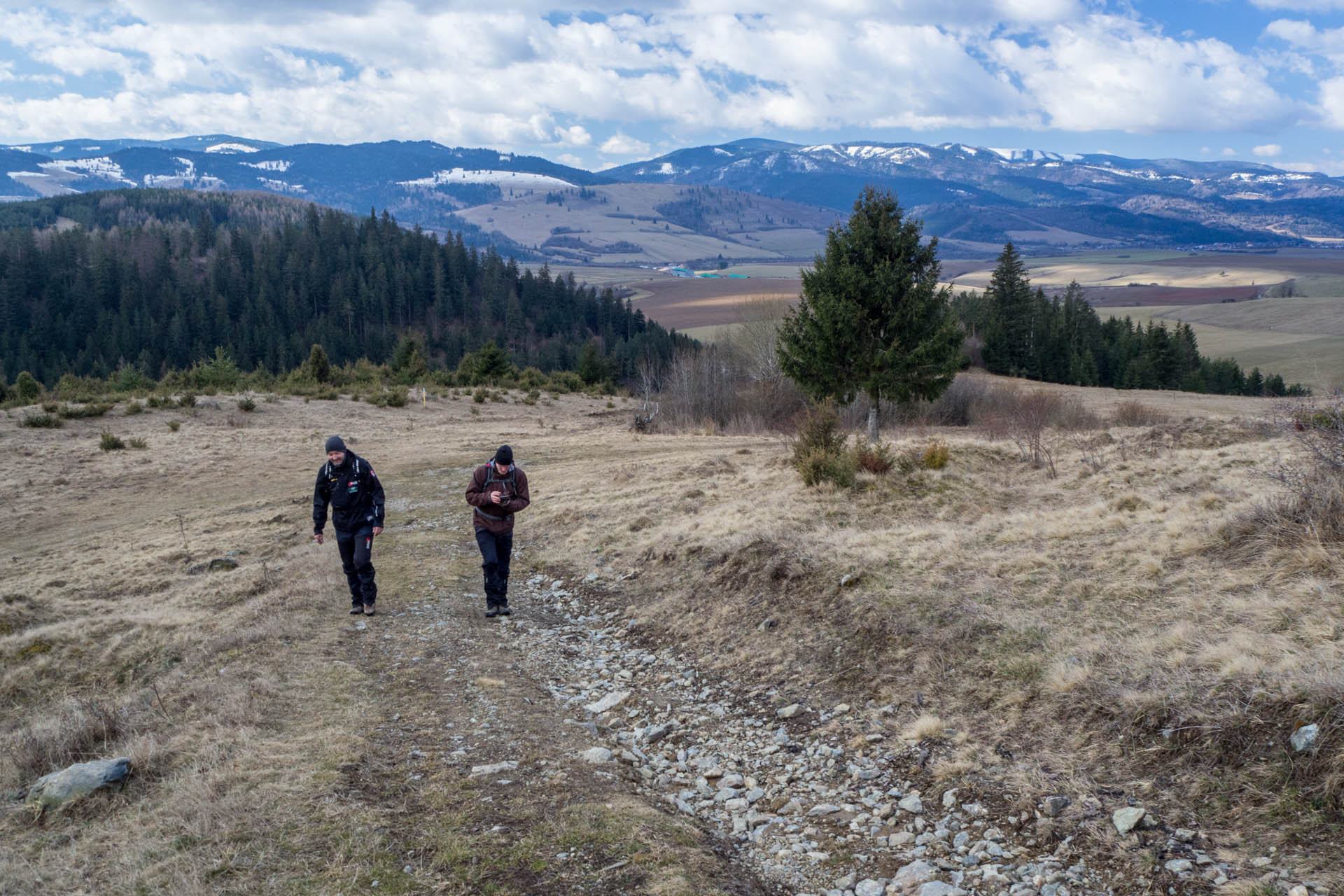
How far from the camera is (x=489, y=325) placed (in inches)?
4993

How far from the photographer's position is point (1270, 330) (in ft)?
377

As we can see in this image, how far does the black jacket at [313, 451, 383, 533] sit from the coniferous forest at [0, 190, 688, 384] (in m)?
87.3

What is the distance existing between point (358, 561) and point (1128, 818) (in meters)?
8.51

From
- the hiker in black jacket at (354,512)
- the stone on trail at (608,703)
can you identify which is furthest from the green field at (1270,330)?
the hiker in black jacket at (354,512)

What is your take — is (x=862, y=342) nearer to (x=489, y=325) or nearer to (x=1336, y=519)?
(x=1336, y=519)

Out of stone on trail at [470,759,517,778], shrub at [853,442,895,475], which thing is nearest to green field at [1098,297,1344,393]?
shrub at [853,442,895,475]

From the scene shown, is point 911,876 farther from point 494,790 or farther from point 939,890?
point 494,790

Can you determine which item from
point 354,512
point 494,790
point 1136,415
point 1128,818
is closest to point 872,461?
point 354,512

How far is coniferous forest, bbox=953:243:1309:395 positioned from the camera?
7269cm

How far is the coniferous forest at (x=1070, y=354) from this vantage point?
238 ft

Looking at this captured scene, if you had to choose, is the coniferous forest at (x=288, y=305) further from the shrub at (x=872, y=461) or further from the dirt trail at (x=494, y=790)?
the dirt trail at (x=494, y=790)

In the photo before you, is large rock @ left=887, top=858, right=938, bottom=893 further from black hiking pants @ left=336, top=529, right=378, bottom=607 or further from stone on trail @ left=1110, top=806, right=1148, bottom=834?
black hiking pants @ left=336, top=529, right=378, bottom=607

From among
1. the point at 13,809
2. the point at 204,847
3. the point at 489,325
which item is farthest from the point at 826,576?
the point at 489,325

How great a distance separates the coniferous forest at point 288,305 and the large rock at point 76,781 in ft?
301
